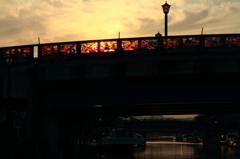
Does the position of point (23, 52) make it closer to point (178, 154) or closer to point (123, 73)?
point (123, 73)

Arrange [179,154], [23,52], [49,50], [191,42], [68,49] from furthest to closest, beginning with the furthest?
[179,154]
[23,52]
[49,50]
[68,49]
[191,42]

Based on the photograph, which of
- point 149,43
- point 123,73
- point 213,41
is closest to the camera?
point 213,41

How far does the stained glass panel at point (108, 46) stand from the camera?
119 ft

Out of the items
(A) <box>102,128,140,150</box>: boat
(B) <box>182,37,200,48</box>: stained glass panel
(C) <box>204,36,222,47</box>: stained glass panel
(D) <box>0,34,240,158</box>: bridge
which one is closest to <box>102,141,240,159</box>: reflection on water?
(A) <box>102,128,140,150</box>: boat

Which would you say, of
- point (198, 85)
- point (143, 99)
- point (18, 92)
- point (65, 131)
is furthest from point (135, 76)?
point (65, 131)

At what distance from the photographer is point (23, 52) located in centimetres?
3884

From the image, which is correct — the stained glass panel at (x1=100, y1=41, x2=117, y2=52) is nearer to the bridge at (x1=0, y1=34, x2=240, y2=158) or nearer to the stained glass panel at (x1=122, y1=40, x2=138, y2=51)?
the bridge at (x1=0, y1=34, x2=240, y2=158)

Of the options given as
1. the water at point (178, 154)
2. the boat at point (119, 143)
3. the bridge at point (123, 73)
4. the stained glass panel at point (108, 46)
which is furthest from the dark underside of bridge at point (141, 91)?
the boat at point (119, 143)

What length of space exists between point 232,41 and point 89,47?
38.5 feet

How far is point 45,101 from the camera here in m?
39.1

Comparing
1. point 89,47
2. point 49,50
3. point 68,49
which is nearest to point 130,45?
point 89,47

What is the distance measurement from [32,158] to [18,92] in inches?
330

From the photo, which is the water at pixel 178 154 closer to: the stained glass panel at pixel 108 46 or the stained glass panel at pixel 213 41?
the stained glass panel at pixel 108 46

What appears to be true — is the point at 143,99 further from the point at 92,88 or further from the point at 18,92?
the point at 18,92
